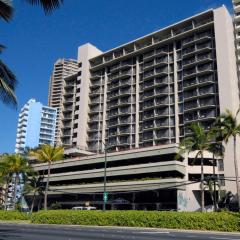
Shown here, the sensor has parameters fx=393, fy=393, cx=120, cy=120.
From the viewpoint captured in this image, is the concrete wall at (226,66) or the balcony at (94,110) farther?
the balcony at (94,110)

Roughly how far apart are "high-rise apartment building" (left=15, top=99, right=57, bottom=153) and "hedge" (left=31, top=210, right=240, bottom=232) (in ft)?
434

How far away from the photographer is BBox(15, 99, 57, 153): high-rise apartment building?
178m

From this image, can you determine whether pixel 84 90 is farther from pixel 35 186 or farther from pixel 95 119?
pixel 35 186

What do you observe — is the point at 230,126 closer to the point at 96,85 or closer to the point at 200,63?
the point at 200,63

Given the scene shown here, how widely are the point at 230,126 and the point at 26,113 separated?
14227 centimetres

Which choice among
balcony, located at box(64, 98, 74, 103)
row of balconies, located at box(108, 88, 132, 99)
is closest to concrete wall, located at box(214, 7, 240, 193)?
row of balconies, located at box(108, 88, 132, 99)

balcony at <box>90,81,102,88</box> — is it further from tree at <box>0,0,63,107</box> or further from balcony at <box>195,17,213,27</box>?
tree at <box>0,0,63,107</box>

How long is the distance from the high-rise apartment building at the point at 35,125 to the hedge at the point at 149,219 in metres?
132

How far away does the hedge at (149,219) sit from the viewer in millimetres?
34812

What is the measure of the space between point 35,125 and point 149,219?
149 meters

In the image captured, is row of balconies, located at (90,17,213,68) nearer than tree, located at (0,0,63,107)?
No

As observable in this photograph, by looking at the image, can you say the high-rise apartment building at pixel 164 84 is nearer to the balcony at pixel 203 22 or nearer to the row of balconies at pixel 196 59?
the row of balconies at pixel 196 59

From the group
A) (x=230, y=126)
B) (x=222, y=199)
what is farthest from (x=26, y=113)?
(x=230, y=126)

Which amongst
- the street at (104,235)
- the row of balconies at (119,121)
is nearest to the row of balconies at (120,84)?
the row of balconies at (119,121)
